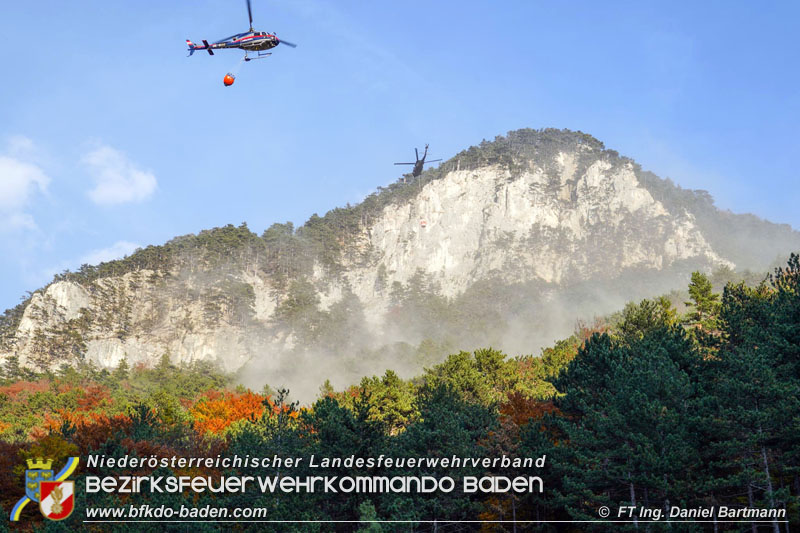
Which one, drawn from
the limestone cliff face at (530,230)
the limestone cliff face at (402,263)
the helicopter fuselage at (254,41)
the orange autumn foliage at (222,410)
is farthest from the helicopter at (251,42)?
the limestone cliff face at (530,230)

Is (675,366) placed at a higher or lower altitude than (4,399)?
lower

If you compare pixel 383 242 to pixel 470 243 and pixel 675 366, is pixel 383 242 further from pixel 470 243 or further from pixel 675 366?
pixel 675 366

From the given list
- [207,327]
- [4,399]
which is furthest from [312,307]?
[4,399]

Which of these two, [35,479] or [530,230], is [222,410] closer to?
[35,479]

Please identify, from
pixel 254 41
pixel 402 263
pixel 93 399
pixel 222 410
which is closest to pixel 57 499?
pixel 254 41

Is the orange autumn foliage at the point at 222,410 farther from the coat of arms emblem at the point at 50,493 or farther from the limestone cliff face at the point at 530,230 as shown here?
the limestone cliff face at the point at 530,230

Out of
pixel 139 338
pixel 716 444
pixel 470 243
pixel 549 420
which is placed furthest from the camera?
pixel 470 243
